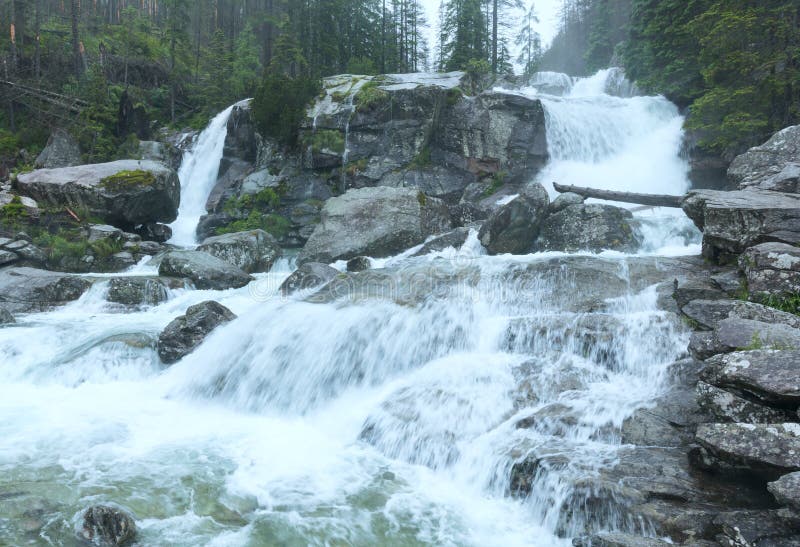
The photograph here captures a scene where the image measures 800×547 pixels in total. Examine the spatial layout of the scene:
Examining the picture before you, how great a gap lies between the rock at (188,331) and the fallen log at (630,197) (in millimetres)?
10152

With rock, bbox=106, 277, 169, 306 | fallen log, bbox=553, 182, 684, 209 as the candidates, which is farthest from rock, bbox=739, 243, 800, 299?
rock, bbox=106, 277, 169, 306

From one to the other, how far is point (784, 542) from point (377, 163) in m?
19.3

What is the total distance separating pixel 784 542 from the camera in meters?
3.92

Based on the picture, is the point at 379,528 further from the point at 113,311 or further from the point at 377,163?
the point at 377,163

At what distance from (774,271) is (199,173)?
22255mm

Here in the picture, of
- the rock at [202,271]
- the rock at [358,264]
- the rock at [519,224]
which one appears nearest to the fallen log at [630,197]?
the rock at [519,224]

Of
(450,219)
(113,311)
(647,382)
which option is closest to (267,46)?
(450,219)

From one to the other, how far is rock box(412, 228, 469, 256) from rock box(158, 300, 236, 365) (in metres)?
6.34

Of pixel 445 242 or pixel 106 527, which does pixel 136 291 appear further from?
pixel 106 527

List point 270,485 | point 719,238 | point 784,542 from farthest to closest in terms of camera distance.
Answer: point 719,238 → point 270,485 → point 784,542

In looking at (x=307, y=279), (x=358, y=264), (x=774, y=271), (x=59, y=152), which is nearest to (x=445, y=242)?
(x=358, y=264)

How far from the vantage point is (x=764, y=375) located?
491 centimetres

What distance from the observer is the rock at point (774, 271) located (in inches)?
284

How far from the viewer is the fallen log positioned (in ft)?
46.0
